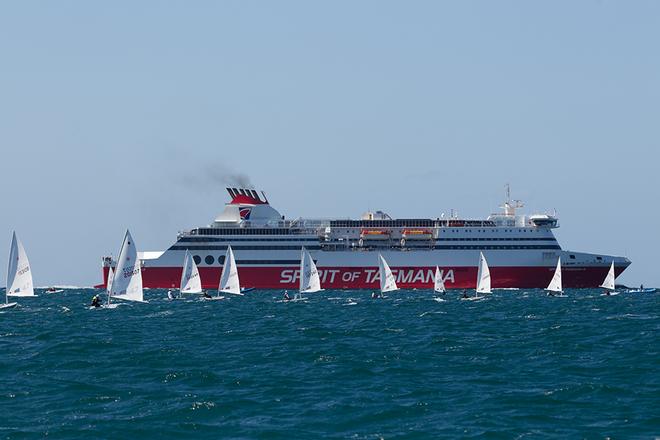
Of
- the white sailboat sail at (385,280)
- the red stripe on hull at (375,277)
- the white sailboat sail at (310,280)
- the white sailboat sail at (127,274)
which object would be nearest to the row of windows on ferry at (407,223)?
the red stripe on hull at (375,277)

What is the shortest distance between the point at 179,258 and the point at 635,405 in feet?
307

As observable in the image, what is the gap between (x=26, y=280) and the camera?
229 feet

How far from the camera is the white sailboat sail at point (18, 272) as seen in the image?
68.8m

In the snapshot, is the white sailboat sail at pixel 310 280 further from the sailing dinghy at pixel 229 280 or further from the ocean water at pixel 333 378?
the ocean water at pixel 333 378

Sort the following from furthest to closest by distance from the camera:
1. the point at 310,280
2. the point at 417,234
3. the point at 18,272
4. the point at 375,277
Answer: the point at 417,234 < the point at 375,277 < the point at 310,280 < the point at 18,272

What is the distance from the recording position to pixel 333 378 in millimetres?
36562

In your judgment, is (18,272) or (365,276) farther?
(365,276)

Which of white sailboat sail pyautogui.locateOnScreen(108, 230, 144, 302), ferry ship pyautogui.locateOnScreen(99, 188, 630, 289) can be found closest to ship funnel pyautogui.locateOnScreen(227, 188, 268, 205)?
ferry ship pyautogui.locateOnScreen(99, 188, 630, 289)

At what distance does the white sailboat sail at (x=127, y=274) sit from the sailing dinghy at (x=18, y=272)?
5496 millimetres

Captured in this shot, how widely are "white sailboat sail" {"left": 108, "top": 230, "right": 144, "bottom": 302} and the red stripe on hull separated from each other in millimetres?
50104

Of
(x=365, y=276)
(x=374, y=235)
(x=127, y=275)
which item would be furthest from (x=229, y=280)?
(x=374, y=235)

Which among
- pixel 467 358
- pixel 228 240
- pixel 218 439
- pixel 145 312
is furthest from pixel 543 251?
pixel 218 439

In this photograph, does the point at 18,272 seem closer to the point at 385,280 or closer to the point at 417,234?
the point at 385,280

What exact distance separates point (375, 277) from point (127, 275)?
53.6 metres
